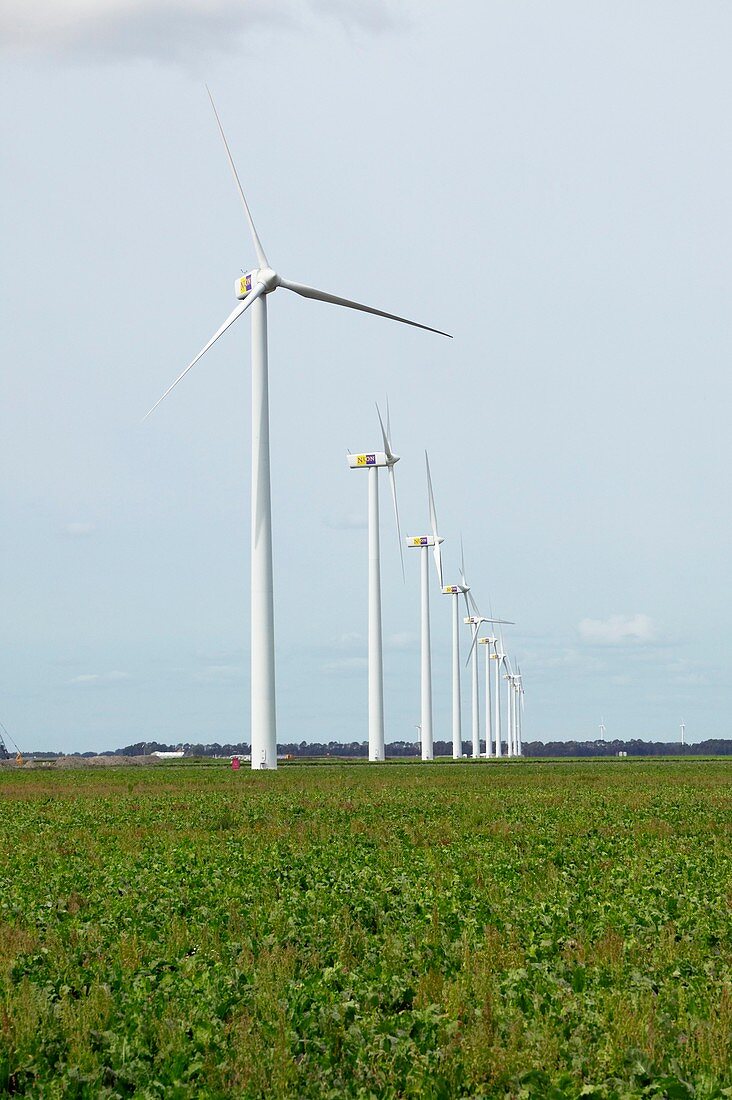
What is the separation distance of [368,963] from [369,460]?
87549mm

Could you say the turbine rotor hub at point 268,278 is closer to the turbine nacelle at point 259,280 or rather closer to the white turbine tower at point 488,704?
the turbine nacelle at point 259,280

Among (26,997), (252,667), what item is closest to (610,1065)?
(26,997)

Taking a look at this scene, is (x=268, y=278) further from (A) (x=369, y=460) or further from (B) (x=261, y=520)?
(A) (x=369, y=460)

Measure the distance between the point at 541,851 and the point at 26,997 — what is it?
1384 cm

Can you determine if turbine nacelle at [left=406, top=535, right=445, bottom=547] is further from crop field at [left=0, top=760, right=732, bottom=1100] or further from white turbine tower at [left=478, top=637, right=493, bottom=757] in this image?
crop field at [left=0, top=760, right=732, bottom=1100]

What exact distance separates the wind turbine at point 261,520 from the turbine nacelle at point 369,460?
29765 millimetres

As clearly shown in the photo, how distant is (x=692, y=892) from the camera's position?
18734 mm

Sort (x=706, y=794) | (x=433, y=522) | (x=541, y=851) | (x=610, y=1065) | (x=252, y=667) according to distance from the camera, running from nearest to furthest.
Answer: (x=610, y=1065) → (x=541, y=851) → (x=706, y=794) → (x=252, y=667) → (x=433, y=522)

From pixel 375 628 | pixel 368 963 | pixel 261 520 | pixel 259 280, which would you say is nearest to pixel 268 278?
pixel 259 280

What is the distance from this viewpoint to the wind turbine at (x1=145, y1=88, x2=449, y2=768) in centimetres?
6444

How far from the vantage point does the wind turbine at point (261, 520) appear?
211 feet

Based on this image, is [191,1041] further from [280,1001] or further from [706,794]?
[706,794]

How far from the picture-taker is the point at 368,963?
14133 millimetres

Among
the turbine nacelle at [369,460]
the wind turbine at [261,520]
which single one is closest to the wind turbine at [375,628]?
→ the turbine nacelle at [369,460]
